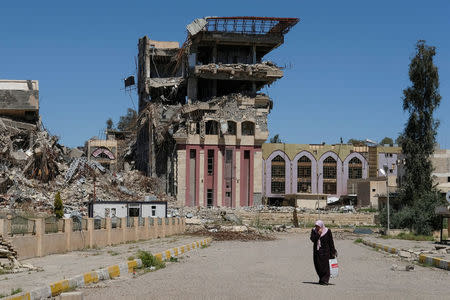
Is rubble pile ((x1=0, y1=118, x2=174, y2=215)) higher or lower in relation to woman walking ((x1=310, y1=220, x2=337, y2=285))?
higher

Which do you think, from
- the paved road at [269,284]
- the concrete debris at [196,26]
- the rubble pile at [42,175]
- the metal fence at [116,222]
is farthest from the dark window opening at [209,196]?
the paved road at [269,284]

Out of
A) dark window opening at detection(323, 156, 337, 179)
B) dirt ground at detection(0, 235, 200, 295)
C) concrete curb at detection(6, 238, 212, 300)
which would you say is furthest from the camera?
dark window opening at detection(323, 156, 337, 179)

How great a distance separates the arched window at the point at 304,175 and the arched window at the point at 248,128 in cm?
1475

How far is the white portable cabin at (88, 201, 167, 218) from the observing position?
126ft

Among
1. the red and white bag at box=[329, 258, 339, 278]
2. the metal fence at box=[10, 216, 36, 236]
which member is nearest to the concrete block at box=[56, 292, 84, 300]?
the red and white bag at box=[329, 258, 339, 278]

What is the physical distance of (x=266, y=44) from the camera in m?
75.4

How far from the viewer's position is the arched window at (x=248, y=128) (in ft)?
246

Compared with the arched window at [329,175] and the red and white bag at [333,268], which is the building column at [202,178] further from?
the red and white bag at [333,268]

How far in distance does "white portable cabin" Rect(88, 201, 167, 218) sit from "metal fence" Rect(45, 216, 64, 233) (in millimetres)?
15043

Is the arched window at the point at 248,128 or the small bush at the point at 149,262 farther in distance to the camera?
the arched window at the point at 248,128

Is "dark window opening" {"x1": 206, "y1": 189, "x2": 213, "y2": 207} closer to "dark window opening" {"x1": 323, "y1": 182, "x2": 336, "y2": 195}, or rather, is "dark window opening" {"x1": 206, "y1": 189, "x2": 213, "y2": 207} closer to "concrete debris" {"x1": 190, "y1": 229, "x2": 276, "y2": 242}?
"dark window opening" {"x1": 323, "y1": 182, "x2": 336, "y2": 195}

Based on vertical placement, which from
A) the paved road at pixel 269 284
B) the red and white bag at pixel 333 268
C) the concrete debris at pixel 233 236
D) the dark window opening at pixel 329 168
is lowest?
the concrete debris at pixel 233 236

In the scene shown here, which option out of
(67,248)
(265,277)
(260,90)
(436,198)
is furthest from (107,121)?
(265,277)

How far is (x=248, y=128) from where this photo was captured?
248 ft
